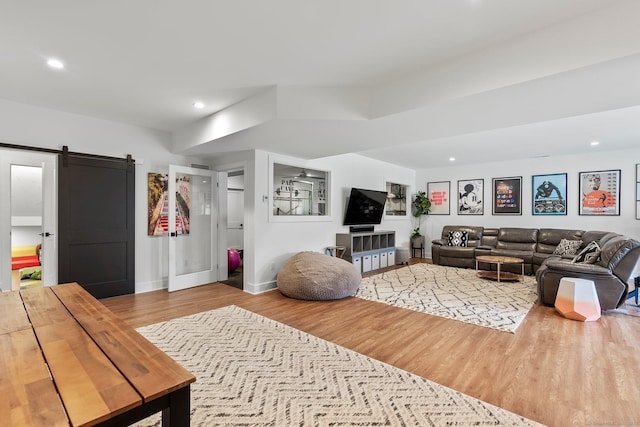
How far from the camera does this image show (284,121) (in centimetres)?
327

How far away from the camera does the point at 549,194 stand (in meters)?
6.76

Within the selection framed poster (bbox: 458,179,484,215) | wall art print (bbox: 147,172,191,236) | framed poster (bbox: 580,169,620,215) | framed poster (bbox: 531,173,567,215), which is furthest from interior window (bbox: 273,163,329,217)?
framed poster (bbox: 580,169,620,215)

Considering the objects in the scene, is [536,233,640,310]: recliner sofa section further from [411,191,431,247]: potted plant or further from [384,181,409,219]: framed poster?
[411,191,431,247]: potted plant

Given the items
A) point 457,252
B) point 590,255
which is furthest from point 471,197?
point 590,255

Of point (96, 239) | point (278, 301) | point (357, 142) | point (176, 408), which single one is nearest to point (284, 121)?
point (357, 142)

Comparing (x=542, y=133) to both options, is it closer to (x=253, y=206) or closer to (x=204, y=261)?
(x=253, y=206)

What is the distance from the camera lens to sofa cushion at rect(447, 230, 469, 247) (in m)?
7.14

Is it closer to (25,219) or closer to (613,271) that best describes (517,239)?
(613,271)

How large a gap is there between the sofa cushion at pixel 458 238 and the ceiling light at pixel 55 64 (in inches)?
289

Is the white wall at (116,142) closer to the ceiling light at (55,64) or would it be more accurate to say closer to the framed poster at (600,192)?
the ceiling light at (55,64)

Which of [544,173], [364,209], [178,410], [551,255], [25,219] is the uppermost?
[544,173]

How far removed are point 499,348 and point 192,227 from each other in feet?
15.3

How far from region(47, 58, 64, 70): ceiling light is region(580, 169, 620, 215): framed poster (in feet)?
28.2

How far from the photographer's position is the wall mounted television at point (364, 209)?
6.22 meters
